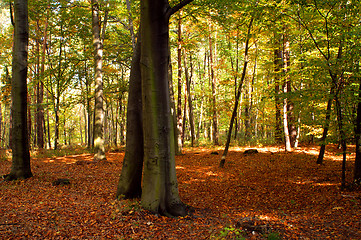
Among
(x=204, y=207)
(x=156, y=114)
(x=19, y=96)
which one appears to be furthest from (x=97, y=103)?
(x=204, y=207)

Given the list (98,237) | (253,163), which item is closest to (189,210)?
(98,237)

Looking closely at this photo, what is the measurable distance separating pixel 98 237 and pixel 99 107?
8231 millimetres

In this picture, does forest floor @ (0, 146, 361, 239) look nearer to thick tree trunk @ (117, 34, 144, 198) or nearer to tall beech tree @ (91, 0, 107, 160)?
thick tree trunk @ (117, 34, 144, 198)

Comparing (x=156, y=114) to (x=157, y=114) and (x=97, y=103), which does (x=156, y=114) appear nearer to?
(x=157, y=114)

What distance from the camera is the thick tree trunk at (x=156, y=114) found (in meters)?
4.52

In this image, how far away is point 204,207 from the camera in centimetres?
569

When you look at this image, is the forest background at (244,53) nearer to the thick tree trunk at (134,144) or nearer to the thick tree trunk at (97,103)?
the thick tree trunk at (97,103)

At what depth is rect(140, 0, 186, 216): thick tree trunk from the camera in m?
4.52

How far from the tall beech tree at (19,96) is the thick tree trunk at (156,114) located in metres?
4.46

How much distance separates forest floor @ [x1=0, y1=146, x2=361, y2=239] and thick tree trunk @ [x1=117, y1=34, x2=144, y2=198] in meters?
0.43

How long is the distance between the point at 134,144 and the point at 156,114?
1.19 meters

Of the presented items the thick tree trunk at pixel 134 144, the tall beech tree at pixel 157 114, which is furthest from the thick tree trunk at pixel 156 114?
the thick tree trunk at pixel 134 144

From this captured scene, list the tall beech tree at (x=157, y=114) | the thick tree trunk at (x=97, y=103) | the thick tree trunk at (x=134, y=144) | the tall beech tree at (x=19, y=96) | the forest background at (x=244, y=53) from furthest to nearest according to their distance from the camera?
the thick tree trunk at (x=97, y=103)
the tall beech tree at (x=19, y=96)
the forest background at (x=244, y=53)
the thick tree trunk at (x=134, y=144)
the tall beech tree at (x=157, y=114)

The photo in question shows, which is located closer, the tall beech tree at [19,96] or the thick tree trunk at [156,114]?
the thick tree trunk at [156,114]
